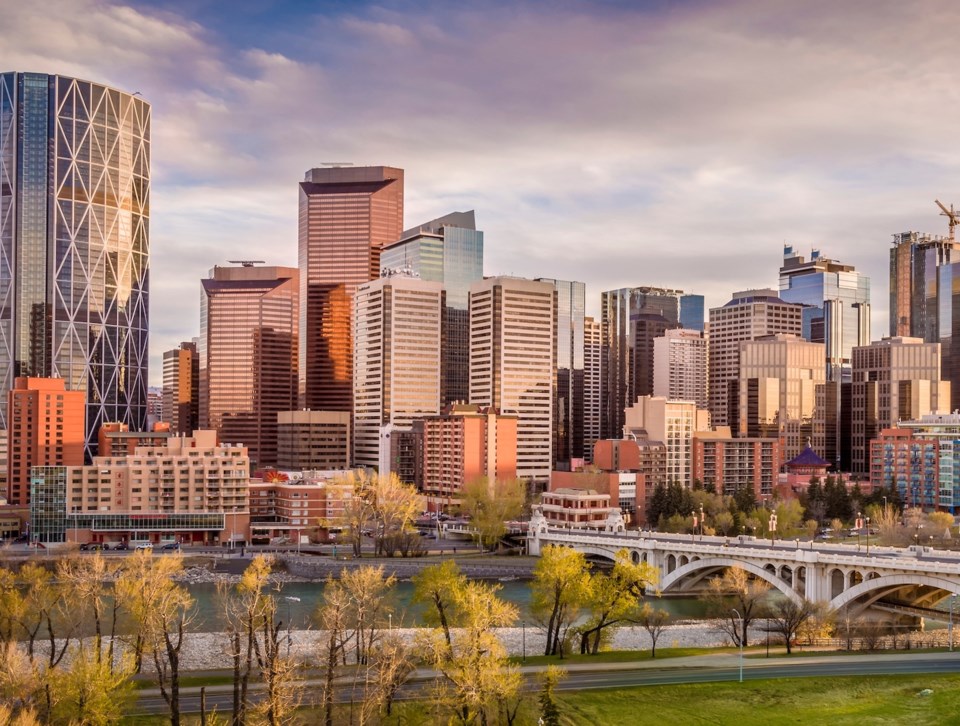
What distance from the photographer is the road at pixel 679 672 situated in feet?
176

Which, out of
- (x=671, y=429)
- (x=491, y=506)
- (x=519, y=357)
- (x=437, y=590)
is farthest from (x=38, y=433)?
(x=437, y=590)

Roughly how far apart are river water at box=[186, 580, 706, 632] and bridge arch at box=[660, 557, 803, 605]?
1.97 m

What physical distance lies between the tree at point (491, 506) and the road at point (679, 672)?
65895 millimetres

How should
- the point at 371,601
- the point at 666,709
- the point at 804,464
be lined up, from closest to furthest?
the point at 666,709, the point at 371,601, the point at 804,464

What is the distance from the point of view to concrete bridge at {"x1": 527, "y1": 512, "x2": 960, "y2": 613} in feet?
267

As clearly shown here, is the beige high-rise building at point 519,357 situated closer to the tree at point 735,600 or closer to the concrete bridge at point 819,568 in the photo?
the concrete bridge at point 819,568

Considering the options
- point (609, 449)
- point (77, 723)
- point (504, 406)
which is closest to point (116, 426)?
point (504, 406)

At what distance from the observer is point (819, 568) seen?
87.1 metres

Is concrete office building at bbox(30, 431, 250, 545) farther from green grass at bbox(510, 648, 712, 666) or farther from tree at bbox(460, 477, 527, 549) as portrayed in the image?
green grass at bbox(510, 648, 712, 666)

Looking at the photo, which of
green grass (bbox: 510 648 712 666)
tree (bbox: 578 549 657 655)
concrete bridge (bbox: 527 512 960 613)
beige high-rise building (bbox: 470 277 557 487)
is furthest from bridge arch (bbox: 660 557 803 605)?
beige high-rise building (bbox: 470 277 557 487)

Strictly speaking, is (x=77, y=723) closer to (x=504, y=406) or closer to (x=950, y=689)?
(x=950, y=689)

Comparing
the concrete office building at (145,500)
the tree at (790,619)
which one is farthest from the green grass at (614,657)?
the concrete office building at (145,500)

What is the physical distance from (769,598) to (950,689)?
42.6 meters

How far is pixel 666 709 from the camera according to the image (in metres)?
52.9
